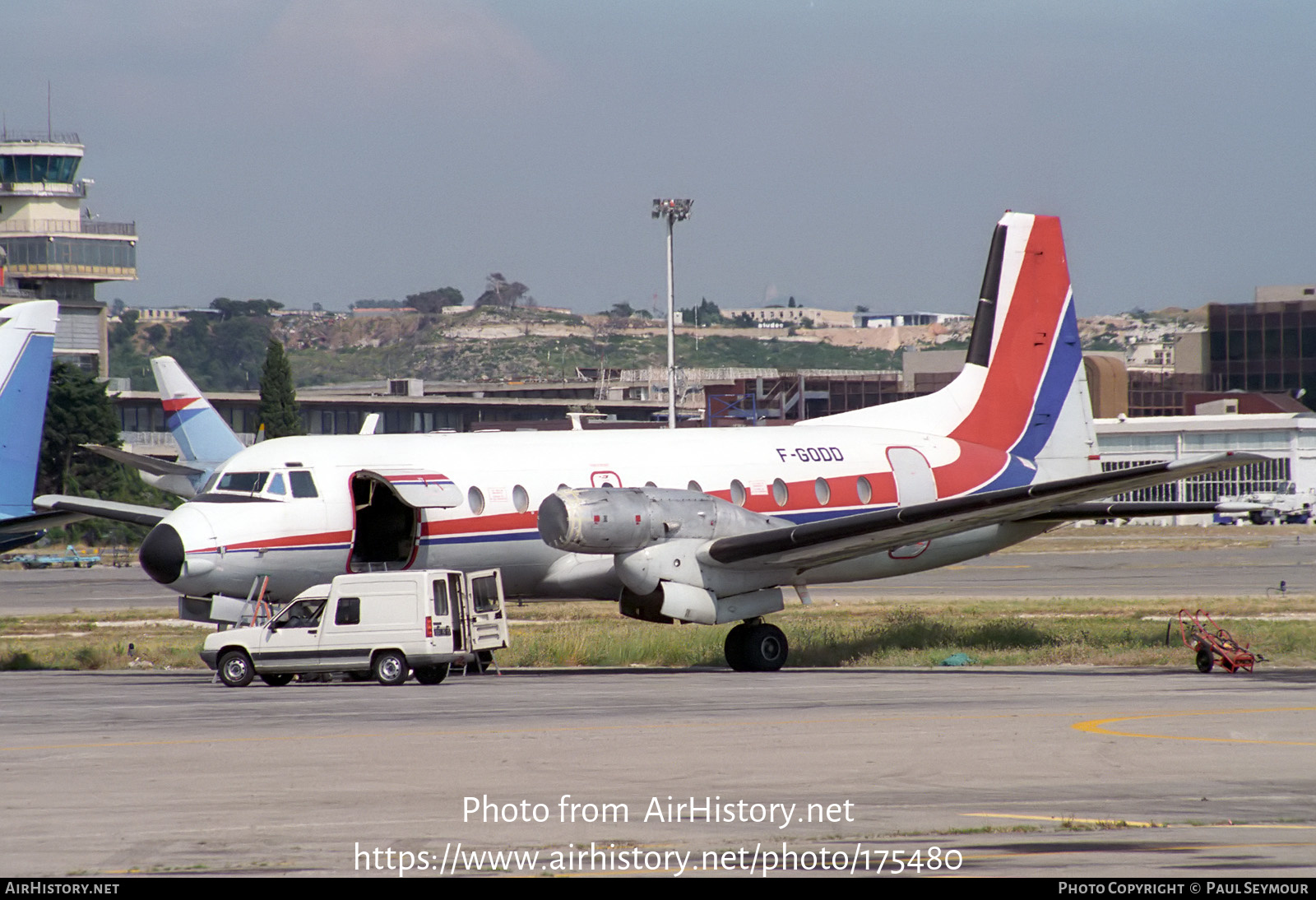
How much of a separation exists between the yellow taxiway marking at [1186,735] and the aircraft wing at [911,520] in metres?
5.17

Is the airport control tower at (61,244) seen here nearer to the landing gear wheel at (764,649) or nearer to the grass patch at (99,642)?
the grass patch at (99,642)

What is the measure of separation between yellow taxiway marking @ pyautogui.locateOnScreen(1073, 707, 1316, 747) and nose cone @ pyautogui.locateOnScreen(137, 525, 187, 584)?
12.1 metres

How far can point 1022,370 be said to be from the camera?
2711cm

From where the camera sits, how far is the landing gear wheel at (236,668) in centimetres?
2081

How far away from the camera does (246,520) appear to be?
69.2 ft

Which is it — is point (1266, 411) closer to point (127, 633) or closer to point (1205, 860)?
point (127, 633)

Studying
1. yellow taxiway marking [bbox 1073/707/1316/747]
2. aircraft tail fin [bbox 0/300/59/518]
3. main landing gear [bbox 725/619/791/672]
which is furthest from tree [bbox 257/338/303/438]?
yellow taxiway marking [bbox 1073/707/1316/747]

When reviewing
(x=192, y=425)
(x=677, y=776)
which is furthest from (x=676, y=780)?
(x=192, y=425)

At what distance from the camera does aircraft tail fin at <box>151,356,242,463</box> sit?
131 feet

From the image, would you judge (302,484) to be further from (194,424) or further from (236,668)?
(194,424)

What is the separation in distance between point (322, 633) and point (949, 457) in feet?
37.0

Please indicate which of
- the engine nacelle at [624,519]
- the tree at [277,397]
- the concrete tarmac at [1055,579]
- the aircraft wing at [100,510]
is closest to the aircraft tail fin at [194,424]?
the concrete tarmac at [1055,579]

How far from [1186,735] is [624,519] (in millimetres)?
9236
